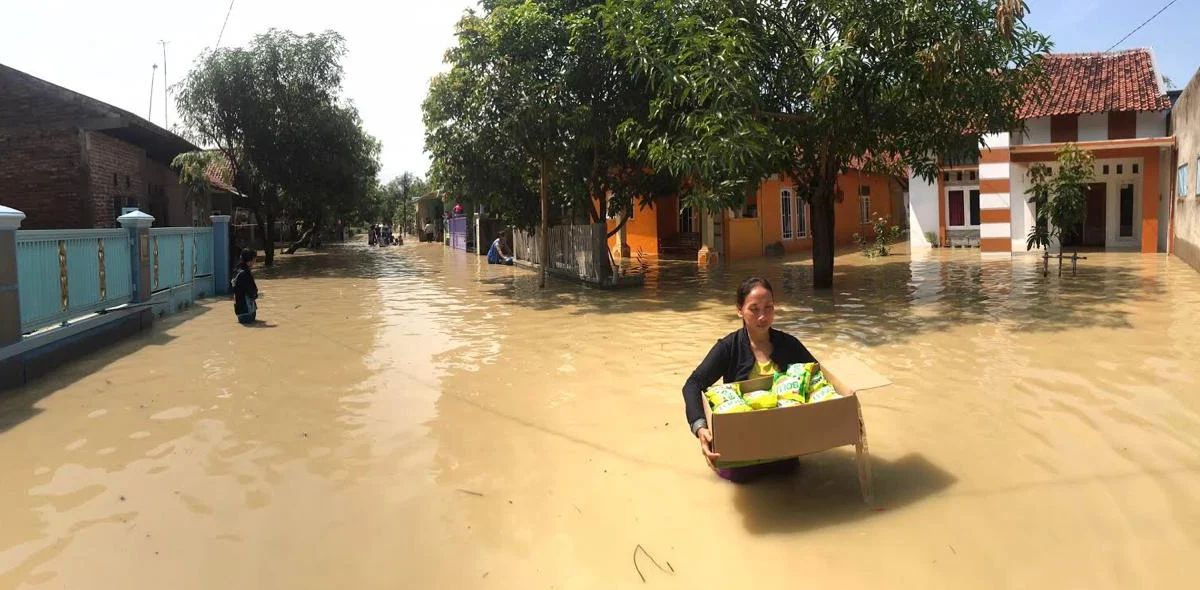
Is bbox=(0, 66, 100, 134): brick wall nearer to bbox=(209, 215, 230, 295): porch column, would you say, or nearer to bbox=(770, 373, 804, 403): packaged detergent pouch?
bbox=(209, 215, 230, 295): porch column

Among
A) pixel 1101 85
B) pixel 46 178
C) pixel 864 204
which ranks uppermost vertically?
pixel 1101 85

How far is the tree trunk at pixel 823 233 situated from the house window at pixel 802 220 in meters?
12.5

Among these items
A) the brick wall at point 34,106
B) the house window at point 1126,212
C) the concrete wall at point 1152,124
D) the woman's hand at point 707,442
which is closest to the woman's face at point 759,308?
the woman's hand at point 707,442

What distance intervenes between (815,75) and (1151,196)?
554 inches

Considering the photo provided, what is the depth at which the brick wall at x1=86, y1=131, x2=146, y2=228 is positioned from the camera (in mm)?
15383

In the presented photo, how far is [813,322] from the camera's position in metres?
9.84

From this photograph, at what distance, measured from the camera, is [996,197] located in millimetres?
20766

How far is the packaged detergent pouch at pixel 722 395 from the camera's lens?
3838 millimetres

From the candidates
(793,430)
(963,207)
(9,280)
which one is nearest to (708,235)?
(963,207)

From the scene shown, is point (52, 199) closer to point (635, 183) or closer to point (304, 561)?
point (635, 183)

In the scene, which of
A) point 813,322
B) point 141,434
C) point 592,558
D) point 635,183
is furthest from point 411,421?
point 635,183

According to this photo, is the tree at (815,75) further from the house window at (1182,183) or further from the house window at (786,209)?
the house window at (786,209)

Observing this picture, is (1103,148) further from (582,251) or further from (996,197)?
(582,251)

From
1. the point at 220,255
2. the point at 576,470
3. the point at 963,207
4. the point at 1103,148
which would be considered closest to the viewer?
the point at 576,470
